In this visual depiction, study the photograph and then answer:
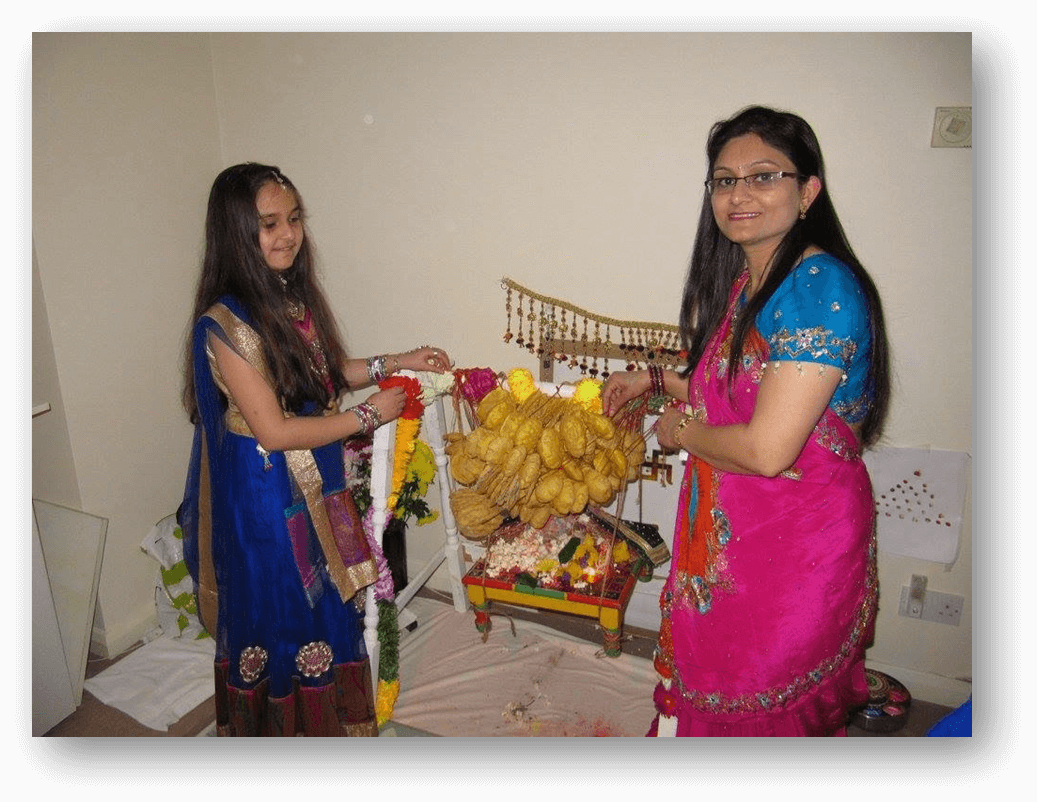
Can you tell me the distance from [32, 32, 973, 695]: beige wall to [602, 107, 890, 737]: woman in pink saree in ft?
2.71

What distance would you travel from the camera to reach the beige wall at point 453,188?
228cm

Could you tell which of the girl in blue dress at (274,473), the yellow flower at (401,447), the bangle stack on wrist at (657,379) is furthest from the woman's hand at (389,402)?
the bangle stack on wrist at (657,379)

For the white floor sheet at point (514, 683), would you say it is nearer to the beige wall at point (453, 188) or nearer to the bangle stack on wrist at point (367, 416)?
the beige wall at point (453, 188)

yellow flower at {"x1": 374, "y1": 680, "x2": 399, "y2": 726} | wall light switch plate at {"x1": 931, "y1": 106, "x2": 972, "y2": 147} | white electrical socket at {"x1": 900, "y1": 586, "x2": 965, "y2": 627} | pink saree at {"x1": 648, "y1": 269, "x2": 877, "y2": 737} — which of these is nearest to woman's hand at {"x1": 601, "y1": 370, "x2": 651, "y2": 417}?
pink saree at {"x1": 648, "y1": 269, "x2": 877, "y2": 737}

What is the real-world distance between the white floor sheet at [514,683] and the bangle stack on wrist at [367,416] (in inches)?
47.7

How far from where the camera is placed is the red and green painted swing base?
8.64 feet

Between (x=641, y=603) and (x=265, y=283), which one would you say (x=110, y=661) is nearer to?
(x=265, y=283)

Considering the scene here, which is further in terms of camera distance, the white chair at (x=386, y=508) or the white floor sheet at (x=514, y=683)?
the white floor sheet at (x=514, y=683)

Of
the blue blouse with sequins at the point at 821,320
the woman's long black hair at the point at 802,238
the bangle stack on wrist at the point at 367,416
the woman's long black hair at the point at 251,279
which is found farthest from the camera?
the bangle stack on wrist at the point at 367,416

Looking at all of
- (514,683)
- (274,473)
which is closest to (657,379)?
(274,473)

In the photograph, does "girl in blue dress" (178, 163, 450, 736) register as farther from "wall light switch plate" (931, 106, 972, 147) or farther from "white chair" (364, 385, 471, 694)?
"wall light switch plate" (931, 106, 972, 147)

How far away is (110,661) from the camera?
9.78 feet

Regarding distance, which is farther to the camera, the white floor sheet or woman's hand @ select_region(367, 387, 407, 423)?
the white floor sheet

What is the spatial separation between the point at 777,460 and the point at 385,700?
1.75 metres
